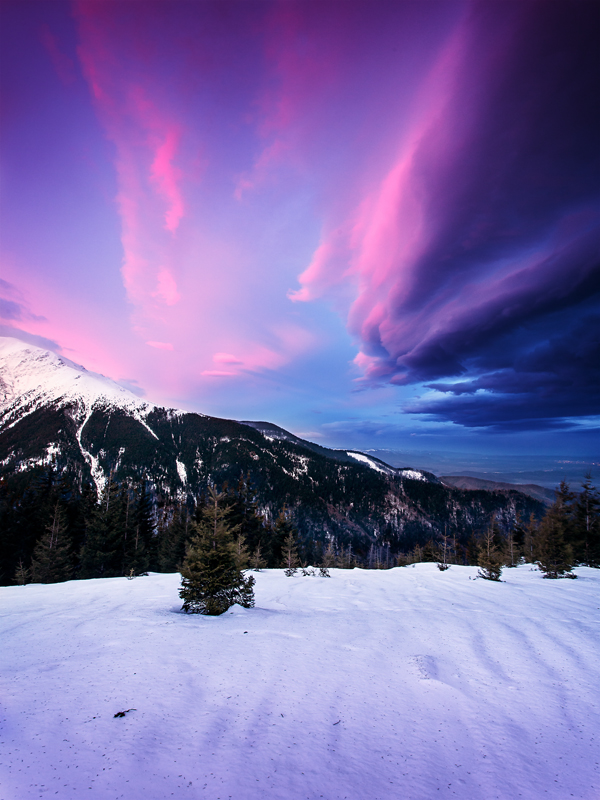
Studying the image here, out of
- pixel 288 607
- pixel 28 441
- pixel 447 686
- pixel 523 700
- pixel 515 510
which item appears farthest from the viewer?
pixel 515 510

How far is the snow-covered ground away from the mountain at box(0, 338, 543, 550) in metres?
136

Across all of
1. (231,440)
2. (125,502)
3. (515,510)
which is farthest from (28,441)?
(515,510)

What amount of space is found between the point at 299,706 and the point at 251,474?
16675 centimetres

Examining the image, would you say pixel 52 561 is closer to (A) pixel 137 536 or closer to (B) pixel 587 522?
(A) pixel 137 536

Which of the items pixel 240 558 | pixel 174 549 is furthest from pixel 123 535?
pixel 240 558

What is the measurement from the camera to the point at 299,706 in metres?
4.07

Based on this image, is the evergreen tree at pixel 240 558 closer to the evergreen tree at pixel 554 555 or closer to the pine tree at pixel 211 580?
the pine tree at pixel 211 580

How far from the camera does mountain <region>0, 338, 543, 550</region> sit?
143750 millimetres

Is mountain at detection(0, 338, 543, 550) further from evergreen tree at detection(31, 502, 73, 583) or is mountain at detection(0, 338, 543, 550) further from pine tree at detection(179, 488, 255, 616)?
pine tree at detection(179, 488, 255, 616)

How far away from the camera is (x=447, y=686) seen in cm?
488

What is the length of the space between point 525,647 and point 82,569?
33.7m

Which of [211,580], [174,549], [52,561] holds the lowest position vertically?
[52,561]

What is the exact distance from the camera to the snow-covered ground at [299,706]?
2844mm

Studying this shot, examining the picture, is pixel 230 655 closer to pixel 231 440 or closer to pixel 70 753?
pixel 70 753
